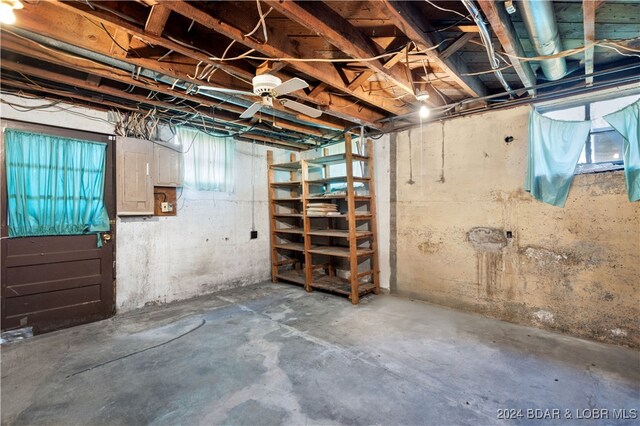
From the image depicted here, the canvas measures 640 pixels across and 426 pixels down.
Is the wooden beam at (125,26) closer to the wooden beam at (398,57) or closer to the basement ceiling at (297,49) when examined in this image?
the basement ceiling at (297,49)

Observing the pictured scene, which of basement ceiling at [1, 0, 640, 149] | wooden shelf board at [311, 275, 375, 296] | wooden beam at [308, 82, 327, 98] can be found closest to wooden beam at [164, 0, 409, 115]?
basement ceiling at [1, 0, 640, 149]

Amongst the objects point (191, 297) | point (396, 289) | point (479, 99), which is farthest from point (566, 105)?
point (191, 297)

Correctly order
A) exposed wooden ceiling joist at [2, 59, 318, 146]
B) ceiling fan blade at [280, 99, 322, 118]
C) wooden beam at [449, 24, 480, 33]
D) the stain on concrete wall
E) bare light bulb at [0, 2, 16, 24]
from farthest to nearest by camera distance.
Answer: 1. the stain on concrete wall
2. ceiling fan blade at [280, 99, 322, 118]
3. exposed wooden ceiling joist at [2, 59, 318, 146]
4. wooden beam at [449, 24, 480, 33]
5. bare light bulb at [0, 2, 16, 24]

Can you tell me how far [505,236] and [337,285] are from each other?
2.22m

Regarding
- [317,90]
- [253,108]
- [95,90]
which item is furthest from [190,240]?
[317,90]

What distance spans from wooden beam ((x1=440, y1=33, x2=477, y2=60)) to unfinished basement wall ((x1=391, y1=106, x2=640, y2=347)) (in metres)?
1.49

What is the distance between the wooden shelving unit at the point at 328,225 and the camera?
394 centimetres

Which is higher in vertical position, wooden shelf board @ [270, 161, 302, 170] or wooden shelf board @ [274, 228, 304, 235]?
wooden shelf board @ [270, 161, 302, 170]

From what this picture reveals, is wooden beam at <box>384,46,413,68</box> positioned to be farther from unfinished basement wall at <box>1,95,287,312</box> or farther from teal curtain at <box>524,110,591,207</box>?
unfinished basement wall at <box>1,95,287,312</box>

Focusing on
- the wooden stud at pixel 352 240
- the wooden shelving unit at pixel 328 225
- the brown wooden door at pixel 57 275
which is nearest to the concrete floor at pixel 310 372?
the brown wooden door at pixel 57 275

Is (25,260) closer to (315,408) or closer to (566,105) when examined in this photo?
(315,408)

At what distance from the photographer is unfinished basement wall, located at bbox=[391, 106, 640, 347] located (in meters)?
2.59

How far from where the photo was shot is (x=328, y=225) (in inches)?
194

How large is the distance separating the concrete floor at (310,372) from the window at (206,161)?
189 cm
